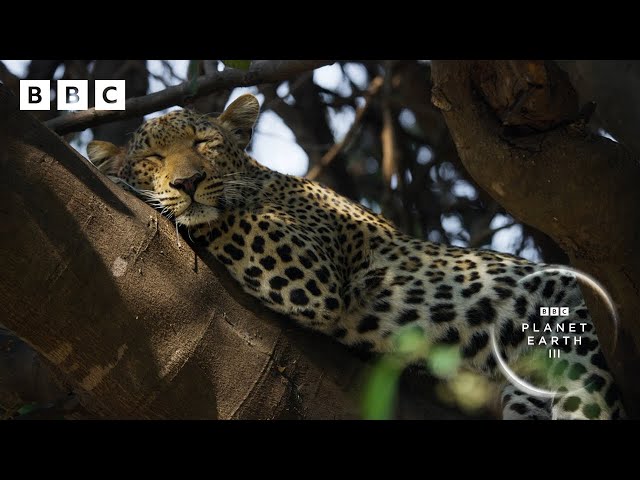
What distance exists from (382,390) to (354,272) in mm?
876

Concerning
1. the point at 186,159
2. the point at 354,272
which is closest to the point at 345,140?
the point at 354,272

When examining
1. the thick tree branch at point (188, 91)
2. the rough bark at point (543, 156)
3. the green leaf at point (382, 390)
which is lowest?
the green leaf at point (382, 390)

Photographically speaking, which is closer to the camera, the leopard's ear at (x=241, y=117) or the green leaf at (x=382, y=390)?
the green leaf at (x=382, y=390)

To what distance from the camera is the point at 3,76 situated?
6.94 meters

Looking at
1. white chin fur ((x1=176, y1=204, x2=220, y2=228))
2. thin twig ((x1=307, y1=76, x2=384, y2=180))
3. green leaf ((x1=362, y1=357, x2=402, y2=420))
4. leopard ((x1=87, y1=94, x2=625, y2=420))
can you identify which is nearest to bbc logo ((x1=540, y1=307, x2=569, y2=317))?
leopard ((x1=87, y1=94, x2=625, y2=420))

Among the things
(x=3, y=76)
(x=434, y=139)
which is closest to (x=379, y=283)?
(x=3, y=76)

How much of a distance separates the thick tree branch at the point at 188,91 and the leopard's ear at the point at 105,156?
30 centimetres

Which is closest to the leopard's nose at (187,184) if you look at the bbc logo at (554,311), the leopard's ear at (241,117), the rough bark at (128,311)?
the rough bark at (128,311)

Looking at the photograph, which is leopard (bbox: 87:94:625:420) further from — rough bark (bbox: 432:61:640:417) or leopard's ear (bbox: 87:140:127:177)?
rough bark (bbox: 432:61:640:417)

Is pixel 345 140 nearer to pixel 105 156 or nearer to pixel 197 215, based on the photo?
pixel 105 156

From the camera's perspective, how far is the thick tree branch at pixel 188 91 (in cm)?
516

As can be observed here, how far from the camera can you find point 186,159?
4992 millimetres

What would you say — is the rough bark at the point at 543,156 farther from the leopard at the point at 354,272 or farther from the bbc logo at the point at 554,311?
the bbc logo at the point at 554,311

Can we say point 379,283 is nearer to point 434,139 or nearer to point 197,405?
point 197,405
